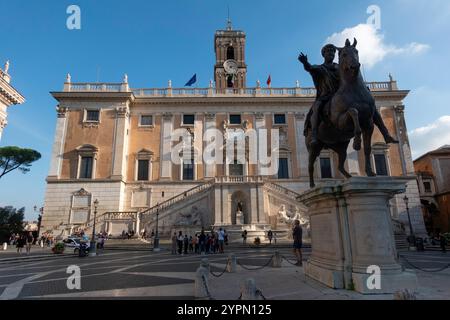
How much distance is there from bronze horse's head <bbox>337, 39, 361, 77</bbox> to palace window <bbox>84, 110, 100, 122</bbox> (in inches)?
1220

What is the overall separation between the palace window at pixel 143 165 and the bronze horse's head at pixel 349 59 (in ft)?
90.5

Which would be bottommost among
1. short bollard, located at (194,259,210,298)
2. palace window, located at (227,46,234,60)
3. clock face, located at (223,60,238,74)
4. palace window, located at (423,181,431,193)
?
short bollard, located at (194,259,210,298)

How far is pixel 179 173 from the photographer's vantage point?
3062 cm

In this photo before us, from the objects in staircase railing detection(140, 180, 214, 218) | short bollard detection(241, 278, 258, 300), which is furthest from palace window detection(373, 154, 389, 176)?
short bollard detection(241, 278, 258, 300)

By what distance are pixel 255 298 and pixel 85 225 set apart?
27904mm

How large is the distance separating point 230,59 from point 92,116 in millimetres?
23699

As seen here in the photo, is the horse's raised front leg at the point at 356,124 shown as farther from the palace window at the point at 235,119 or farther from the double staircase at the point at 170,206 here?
the palace window at the point at 235,119

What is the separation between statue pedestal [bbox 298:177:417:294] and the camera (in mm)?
4371

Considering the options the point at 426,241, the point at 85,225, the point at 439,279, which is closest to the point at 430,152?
the point at 426,241

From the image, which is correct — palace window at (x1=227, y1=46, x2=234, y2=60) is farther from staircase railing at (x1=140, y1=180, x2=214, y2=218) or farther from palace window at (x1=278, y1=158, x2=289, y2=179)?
staircase railing at (x1=140, y1=180, x2=214, y2=218)

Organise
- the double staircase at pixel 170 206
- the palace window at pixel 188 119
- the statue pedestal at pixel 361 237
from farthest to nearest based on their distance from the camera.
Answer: the palace window at pixel 188 119
the double staircase at pixel 170 206
the statue pedestal at pixel 361 237

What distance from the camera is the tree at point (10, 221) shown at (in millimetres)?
28416

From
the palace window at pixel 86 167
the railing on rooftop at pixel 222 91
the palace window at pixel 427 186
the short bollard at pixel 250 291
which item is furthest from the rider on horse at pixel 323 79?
the palace window at pixel 427 186

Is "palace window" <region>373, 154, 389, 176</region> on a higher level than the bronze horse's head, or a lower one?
higher
